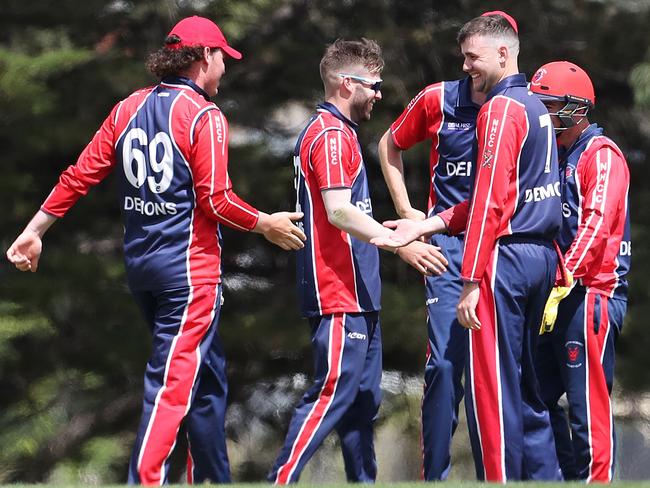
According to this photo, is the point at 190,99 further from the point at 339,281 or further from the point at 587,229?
the point at 587,229

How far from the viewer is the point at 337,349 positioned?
577 centimetres

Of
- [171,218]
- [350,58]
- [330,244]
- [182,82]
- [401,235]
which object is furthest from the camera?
[350,58]

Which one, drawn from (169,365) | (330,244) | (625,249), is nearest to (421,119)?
(330,244)

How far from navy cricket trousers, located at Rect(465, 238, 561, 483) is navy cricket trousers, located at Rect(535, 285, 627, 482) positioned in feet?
3.13

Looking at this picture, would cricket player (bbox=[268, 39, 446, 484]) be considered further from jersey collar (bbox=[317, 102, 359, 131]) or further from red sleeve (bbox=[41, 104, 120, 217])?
red sleeve (bbox=[41, 104, 120, 217])

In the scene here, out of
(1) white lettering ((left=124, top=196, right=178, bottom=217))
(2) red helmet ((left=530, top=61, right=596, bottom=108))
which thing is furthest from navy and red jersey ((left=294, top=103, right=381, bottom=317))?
(2) red helmet ((left=530, top=61, right=596, bottom=108))

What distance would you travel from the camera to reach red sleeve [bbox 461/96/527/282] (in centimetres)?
509

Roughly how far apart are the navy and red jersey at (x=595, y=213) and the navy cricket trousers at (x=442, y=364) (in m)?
0.50

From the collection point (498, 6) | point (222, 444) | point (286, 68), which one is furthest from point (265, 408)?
point (222, 444)

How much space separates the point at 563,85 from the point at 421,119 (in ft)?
2.12

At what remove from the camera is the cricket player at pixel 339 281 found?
5.68m

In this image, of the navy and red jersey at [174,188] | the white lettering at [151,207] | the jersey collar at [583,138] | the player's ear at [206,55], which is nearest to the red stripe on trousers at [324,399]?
the navy and red jersey at [174,188]

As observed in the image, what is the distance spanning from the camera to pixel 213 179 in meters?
5.50

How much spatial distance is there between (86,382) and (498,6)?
421cm
